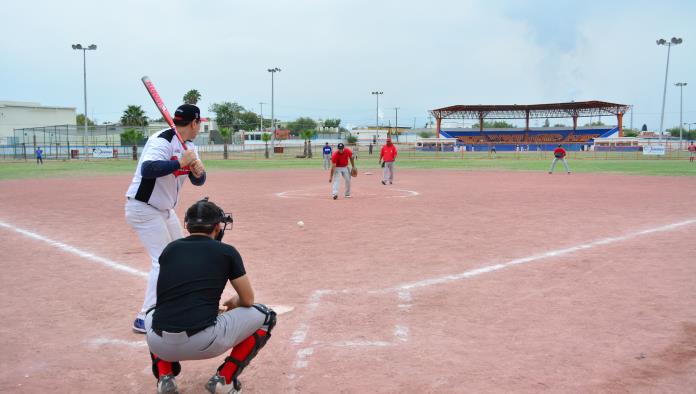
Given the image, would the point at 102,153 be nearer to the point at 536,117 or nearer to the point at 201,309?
the point at 201,309

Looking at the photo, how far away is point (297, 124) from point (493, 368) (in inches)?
5966

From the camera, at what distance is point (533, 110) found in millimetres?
105688

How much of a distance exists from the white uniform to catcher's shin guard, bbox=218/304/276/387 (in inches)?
56.0

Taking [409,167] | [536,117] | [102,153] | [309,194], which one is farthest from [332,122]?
[309,194]

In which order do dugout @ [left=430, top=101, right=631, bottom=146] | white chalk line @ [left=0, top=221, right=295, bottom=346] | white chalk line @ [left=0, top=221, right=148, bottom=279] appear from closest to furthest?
white chalk line @ [left=0, top=221, right=295, bottom=346] < white chalk line @ [left=0, top=221, right=148, bottom=279] < dugout @ [left=430, top=101, right=631, bottom=146]

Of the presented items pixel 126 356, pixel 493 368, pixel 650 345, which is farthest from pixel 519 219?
pixel 126 356

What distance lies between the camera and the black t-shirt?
372cm

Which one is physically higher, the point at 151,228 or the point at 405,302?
the point at 151,228

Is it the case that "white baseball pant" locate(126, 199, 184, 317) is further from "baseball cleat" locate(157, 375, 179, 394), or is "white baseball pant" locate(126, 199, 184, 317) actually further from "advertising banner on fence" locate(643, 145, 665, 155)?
"advertising banner on fence" locate(643, 145, 665, 155)

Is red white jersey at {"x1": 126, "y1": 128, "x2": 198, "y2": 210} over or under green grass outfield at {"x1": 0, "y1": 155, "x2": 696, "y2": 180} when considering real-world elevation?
over

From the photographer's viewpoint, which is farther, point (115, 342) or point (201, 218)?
point (115, 342)

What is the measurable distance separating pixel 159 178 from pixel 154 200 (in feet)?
0.70

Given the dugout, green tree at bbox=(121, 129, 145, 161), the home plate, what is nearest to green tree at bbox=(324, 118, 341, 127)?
the dugout

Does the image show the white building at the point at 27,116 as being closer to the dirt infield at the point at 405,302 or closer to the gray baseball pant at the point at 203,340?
the dirt infield at the point at 405,302
